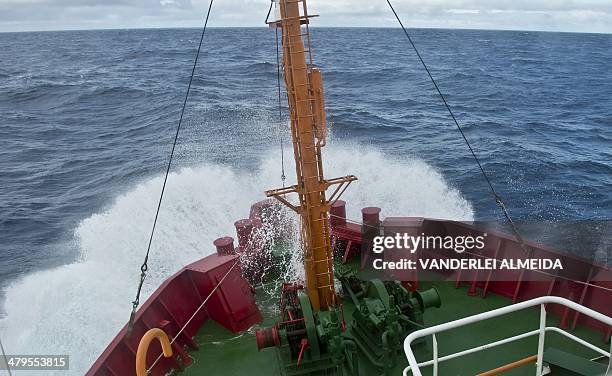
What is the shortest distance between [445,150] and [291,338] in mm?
19479

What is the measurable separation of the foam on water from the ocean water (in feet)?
0.20

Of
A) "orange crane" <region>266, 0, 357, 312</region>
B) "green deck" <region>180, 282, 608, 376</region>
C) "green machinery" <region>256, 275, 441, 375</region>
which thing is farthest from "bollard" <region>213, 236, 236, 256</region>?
"orange crane" <region>266, 0, 357, 312</region>

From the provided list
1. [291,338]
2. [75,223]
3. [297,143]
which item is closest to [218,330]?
[291,338]

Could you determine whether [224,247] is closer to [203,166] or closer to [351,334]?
[351,334]

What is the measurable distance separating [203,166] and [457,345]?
1691 centimetres

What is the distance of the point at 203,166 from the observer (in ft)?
75.0

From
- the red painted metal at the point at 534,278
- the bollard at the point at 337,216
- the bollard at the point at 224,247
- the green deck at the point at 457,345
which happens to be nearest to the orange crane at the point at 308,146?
the green deck at the point at 457,345

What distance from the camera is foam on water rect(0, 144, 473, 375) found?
1174 centimetres

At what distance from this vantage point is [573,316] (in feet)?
28.1

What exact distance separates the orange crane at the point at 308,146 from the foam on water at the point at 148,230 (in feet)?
19.6

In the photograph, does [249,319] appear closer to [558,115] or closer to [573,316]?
[573,316]

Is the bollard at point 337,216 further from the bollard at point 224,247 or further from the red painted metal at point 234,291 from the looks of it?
the bollard at point 224,247

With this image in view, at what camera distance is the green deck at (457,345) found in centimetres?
800

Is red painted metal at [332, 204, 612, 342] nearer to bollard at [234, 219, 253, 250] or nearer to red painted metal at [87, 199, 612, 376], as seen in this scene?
red painted metal at [87, 199, 612, 376]
